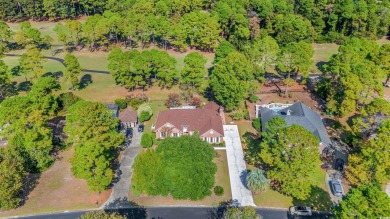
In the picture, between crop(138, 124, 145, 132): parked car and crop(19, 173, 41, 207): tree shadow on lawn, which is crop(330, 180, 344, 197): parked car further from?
crop(19, 173, 41, 207): tree shadow on lawn

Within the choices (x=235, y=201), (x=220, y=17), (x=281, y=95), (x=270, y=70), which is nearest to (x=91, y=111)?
(x=235, y=201)

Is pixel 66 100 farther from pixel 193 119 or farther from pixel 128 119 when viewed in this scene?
pixel 193 119

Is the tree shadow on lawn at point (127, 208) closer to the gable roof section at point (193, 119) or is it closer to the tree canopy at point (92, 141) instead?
the tree canopy at point (92, 141)

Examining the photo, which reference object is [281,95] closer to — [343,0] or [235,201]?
[235,201]

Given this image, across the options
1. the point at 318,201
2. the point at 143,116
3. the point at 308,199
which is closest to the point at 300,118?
the point at 308,199

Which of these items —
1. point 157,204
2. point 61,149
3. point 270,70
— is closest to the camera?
point 157,204

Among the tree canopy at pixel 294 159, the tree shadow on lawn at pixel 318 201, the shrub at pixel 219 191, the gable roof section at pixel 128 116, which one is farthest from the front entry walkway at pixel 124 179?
the tree shadow on lawn at pixel 318 201
